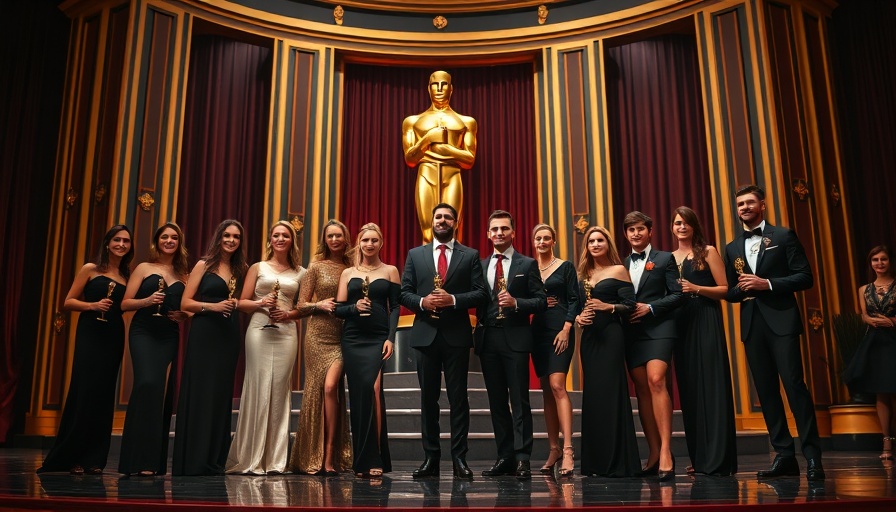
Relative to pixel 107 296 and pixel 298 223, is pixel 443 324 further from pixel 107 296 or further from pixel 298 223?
pixel 298 223

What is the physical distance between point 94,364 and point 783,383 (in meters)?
3.81

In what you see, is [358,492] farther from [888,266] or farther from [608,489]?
[888,266]

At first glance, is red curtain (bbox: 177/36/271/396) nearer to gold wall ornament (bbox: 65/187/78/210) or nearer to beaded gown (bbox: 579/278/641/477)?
gold wall ornament (bbox: 65/187/78/210)

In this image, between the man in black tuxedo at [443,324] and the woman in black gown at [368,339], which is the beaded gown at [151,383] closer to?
the woman in black gown at [368,339]

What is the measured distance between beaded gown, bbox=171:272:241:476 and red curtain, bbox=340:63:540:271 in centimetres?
456

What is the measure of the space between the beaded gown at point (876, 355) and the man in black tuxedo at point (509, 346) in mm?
3185

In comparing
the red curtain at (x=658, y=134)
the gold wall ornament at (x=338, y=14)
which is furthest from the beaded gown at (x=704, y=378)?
the gold wall ornament at (x=338, y=14)

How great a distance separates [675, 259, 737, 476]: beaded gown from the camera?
163 inches

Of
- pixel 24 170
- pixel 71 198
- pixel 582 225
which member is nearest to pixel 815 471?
pixel 582 225

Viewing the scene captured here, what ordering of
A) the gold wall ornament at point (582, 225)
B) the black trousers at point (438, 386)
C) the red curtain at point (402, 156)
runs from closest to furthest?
1. the black trousers at point (438, 386)
2. the gold wall ornament at point (582, 225)
3. the red curtain at point (402, 156)

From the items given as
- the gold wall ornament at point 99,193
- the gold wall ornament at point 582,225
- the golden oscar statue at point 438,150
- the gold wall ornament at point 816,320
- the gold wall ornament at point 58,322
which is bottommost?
the gold wall ornament at point 816,320

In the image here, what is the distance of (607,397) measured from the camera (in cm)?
416

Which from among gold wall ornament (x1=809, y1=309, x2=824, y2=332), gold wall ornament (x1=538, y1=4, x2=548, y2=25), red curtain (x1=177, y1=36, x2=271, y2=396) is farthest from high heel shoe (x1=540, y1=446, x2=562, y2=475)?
gold wall ornament (x1=538, y1=4, x2=548, y2=25)

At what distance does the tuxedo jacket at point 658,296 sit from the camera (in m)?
4.10
